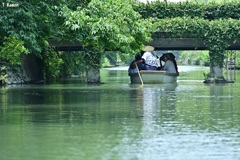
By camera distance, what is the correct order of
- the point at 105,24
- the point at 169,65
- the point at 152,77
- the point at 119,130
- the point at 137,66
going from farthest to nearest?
the point at 169,65, the point at 137,66, the point at 152,77, the point at 105,24, the point at 119,130

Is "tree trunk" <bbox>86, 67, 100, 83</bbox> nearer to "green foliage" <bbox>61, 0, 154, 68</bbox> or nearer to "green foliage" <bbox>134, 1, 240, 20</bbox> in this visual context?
"green foliage" <bbox>134, 1, 240, 20</bbox>

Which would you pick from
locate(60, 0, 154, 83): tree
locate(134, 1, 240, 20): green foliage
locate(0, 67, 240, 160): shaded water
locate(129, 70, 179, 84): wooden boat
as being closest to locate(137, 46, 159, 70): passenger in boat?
locate(129, 70, 179, 84): wooden boat

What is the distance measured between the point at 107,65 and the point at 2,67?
285 ft

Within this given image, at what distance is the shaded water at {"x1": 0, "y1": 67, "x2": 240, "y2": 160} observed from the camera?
53.5 feet

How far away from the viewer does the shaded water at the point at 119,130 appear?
1630cm

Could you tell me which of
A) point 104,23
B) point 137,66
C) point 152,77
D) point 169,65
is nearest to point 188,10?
point 169,65

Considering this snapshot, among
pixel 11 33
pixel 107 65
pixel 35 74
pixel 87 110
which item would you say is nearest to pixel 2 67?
pixel 35 74

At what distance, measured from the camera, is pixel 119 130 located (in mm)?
20406

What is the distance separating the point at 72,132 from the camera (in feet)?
65.8

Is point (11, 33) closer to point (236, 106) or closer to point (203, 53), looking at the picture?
point (236, 106)

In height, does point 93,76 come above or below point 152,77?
above

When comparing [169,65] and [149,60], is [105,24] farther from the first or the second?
[169,65]

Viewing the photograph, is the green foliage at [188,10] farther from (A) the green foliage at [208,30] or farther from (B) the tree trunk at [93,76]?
(B) the tree trunk at [93,76]

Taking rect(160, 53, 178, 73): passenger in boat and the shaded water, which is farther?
rect(160, 53, 178, 73): passenger in boat
